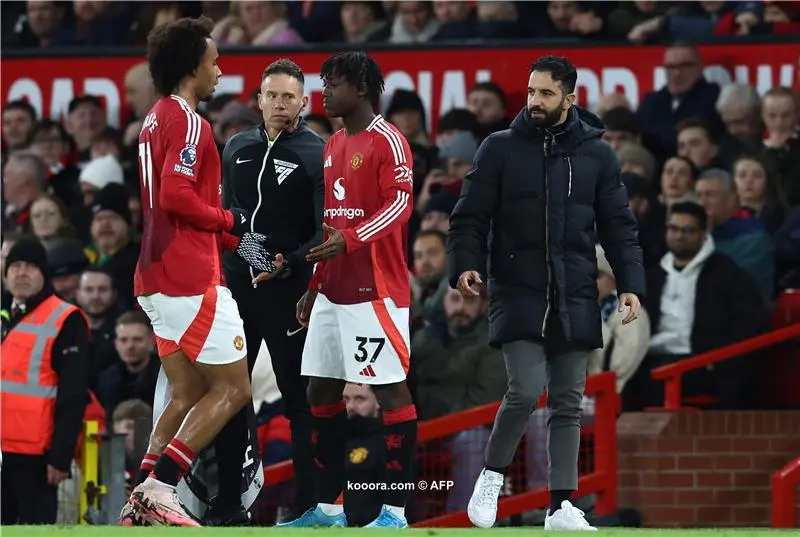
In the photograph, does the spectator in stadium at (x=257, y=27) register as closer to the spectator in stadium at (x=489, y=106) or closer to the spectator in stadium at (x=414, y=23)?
the spectator in stadium at (x=414, y=23)

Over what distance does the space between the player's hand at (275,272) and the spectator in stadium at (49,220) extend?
16.9 feet

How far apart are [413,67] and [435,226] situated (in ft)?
5.16

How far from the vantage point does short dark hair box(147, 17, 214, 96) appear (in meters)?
8.23

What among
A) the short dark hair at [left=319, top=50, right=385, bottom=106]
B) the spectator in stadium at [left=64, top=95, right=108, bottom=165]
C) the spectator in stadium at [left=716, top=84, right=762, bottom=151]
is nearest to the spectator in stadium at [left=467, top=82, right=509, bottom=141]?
the spectator in stadium at [left=716, top=84, right=762, bottom=151]

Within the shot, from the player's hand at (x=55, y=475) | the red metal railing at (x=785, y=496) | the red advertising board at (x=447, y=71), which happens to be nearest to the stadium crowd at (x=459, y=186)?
the red advertising board at (x=447, y=71)

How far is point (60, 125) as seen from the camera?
47.3 feet

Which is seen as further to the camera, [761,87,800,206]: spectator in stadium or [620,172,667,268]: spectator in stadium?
[761,87,800,206]: spectator in stadium

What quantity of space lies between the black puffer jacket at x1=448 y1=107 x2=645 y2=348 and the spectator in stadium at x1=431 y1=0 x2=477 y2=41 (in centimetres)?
550

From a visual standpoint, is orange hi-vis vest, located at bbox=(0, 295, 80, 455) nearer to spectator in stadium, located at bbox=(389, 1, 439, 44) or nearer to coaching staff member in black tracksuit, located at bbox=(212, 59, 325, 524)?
coaching staff member in black tracksuit, located at bbox=(212, 59, 325, 524)

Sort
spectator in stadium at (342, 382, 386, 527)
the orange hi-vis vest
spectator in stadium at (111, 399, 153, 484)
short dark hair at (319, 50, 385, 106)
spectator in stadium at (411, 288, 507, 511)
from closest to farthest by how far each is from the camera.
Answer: short dark hair at (319, 50, 385, 106)
spectator in stadium at (342, 382, 386, 527)
the orange hi-vis vest
spectator in stadium at (111, 399, 153, 484)
spectator in stadium at (411, 288, 507, 511)

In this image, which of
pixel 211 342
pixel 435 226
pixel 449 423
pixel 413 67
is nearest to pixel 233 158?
pixel 211 342

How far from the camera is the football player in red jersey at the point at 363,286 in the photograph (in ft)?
27.9

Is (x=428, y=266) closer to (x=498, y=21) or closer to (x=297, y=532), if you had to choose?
(x=498, y=21)

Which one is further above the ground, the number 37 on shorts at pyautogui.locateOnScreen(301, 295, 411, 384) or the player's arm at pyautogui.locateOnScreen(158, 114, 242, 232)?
the player's arm at pyautogui.locateOnScreen(158, 114, 242, 232)
